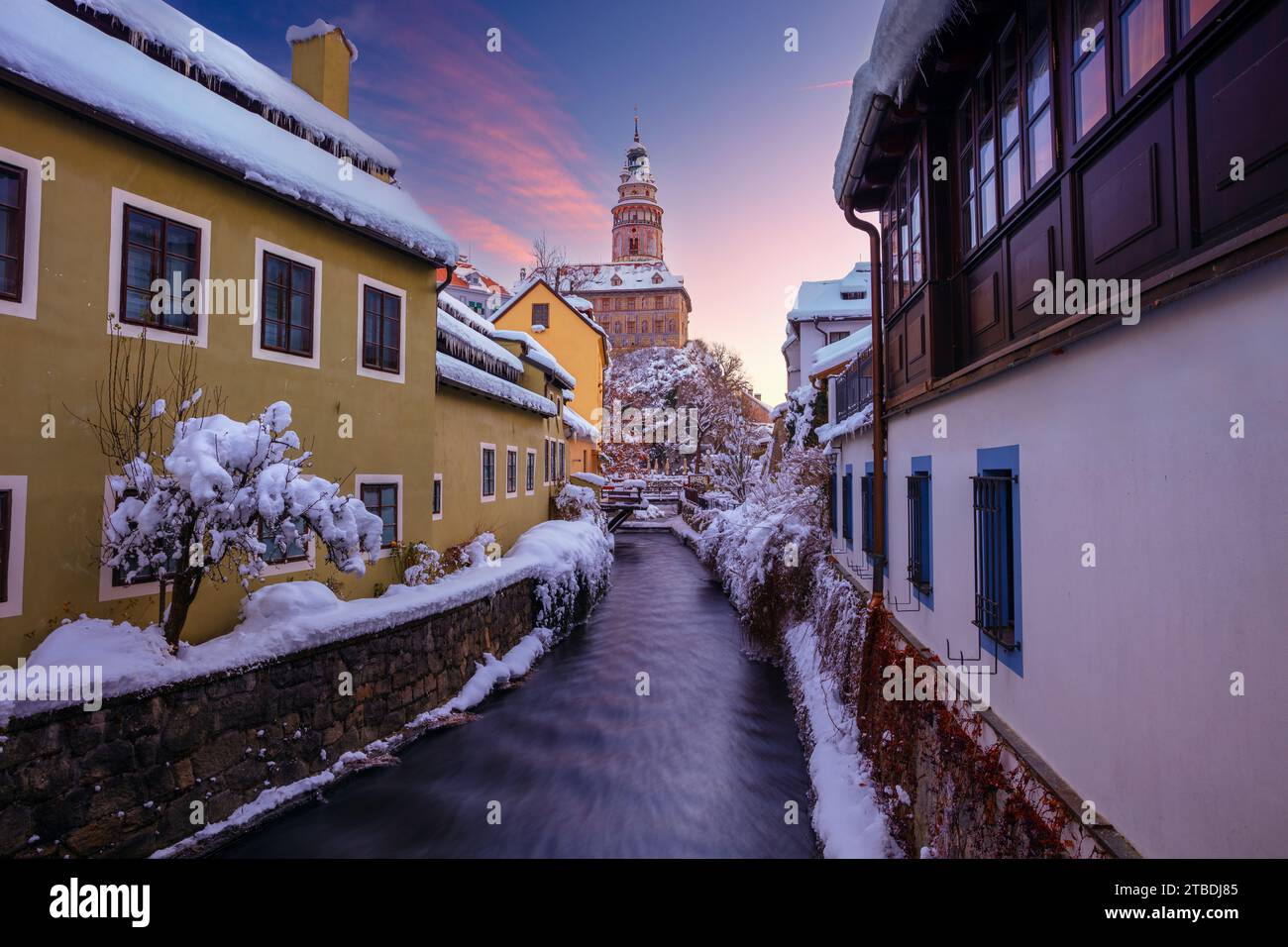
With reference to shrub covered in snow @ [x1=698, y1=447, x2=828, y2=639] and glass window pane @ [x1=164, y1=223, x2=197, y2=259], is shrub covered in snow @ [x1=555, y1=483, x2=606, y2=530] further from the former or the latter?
glass window pane @ [x1=164, y1=223, x2=197, y2=259]

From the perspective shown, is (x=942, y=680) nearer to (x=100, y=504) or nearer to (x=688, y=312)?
(x=100, y=504)

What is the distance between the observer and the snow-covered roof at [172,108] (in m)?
5.57

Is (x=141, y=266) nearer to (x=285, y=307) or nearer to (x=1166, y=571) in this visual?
(x=285, y=307)

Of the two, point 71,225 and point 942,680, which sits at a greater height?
point 71,225

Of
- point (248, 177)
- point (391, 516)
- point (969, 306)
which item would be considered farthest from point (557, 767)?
point (248, 177)

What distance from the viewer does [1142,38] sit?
343 centimetres

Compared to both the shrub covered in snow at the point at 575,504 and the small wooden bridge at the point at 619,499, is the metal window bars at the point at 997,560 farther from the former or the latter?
the small wooden bridge at the point at 619,499

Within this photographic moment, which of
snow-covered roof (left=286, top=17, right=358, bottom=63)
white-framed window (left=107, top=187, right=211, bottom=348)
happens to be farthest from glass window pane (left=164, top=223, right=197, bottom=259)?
snow-covered roof (left=286, top=17, right=358, bottom=63)

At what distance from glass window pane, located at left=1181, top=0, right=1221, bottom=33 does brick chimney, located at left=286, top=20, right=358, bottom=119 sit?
1173 centimetres

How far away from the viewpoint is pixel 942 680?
223 inches

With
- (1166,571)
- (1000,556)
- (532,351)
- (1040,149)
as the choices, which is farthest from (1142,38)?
(532,351)

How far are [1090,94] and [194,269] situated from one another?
8.35 m
